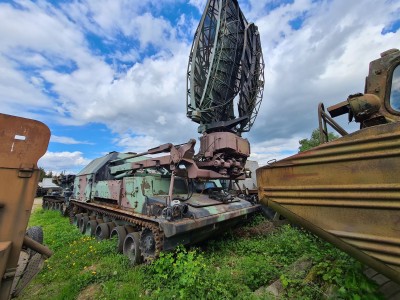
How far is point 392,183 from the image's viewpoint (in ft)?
5.20

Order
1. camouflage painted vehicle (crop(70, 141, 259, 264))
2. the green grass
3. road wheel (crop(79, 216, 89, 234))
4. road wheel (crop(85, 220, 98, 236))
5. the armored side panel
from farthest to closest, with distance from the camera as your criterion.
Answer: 1. road wheel (crop(79, 216, 89, 234))
2. road wheel (crop(85, 220, 98, 236))
3. camouflage painted vehicle (crop(70, 141, 259, 264))
4. the green grass
5. the armored side panel

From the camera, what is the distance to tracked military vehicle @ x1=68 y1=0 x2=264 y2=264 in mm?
5227

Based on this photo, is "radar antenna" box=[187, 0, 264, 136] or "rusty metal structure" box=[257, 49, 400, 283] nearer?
"rusty metal structure" box=[257, 49, 400, 283]

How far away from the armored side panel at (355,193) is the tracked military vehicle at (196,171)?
2895 millimetres

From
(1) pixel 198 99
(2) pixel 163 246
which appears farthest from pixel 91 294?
(1) pixel 198 99

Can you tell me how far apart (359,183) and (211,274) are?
117 inches

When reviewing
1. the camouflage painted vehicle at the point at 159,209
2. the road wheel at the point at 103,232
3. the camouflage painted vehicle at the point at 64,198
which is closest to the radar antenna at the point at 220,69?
the camouflage painted vehicle at the point at 159,209

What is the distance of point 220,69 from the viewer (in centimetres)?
1070

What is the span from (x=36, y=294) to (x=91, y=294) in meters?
0.97

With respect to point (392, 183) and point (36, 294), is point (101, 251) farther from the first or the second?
point (392, 183)

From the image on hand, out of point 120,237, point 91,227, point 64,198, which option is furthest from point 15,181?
point 64,198

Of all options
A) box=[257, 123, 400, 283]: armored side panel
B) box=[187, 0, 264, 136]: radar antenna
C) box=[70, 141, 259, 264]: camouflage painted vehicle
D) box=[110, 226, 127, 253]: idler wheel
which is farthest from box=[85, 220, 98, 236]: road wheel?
box=[257, 123, 400, 283]: armored side panel

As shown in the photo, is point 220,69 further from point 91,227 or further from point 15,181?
point 15,181

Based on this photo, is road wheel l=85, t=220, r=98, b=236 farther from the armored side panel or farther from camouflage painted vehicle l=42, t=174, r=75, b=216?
the armored side panel
